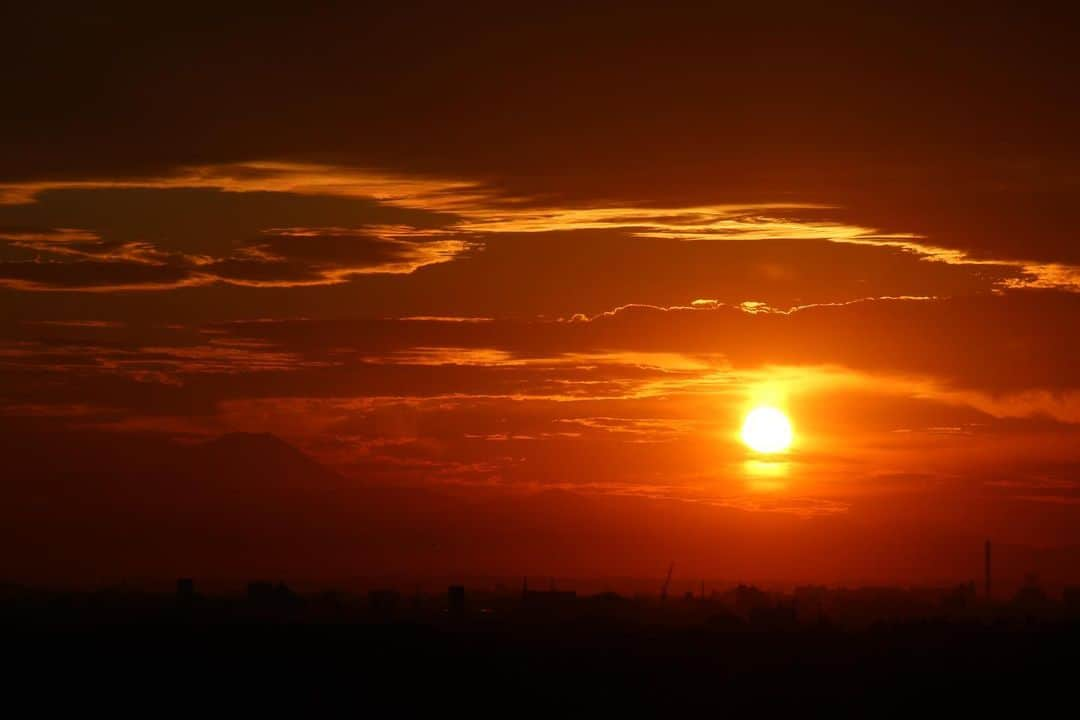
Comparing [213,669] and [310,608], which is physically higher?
[310,608]

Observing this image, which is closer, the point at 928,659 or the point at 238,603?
the point at 928,659

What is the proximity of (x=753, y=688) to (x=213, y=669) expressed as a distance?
16572 mm

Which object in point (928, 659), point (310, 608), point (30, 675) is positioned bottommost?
point (30, 675)

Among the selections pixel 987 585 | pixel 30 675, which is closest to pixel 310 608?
pixel 30 675

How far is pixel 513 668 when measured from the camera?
175 ft

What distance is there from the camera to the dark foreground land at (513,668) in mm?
44906

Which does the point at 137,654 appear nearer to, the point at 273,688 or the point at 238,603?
the point at 273,688

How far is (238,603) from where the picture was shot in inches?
4316

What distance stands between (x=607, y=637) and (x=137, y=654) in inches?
890

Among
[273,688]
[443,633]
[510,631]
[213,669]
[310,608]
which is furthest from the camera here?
[310,608]

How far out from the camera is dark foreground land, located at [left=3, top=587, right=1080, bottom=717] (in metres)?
44.9

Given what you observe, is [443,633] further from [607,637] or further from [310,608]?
[310,608]

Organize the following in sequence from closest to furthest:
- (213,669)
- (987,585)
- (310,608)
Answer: (213,669) → (310,608) → (987,585)

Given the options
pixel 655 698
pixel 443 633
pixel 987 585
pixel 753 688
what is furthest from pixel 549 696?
pixel 987 585
